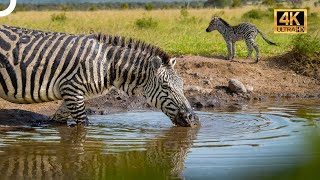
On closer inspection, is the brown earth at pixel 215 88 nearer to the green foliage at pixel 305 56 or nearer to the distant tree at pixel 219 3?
the green foliage at pixel 305 56

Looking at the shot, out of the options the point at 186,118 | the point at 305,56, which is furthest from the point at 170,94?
the point at 305,56

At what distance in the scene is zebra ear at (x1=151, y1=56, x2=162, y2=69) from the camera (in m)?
8.08

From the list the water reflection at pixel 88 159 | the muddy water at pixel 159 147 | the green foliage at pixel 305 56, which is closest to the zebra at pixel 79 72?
the muddy water at pixel 159 147

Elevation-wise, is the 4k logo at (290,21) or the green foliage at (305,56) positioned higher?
the 4k logo at (290,21)

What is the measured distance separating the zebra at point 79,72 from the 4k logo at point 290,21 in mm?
14168

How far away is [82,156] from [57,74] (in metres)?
2.13

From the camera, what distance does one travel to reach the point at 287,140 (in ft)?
23.6

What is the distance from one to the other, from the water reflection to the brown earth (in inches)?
76.9

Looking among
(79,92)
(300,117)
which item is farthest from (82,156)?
(300,117)

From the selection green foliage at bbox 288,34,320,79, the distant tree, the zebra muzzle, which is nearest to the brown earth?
green foliage at bbox 288,34,320,79

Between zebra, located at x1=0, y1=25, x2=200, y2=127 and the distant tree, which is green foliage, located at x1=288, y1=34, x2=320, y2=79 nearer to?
zebra, located at x1=0, y1=25, x2=200, y2=127

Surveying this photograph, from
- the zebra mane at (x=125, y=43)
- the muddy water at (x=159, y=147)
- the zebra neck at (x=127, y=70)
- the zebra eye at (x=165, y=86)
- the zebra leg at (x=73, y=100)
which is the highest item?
the zebra mane at (x=125, y=43)

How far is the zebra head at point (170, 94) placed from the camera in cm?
819

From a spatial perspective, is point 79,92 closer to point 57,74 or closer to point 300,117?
point 57,74
